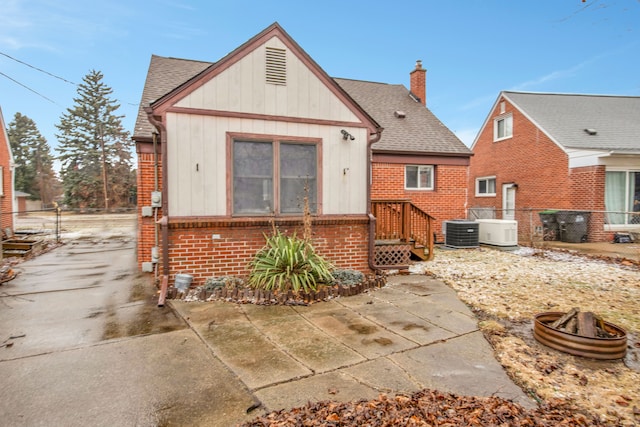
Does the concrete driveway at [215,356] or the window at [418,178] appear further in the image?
the window at [418,178]

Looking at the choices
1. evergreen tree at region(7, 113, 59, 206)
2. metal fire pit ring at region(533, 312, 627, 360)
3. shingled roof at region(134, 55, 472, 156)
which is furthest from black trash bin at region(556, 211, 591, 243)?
evergreen tree at region(7, 113, 59, 206)

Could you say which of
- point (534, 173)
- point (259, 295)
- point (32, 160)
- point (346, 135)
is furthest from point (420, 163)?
point (32, 160)

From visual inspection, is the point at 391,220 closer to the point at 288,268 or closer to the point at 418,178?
the point at 288,268

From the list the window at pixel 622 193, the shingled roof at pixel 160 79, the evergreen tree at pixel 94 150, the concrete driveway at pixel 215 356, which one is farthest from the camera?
the evergreen tree at pixel 94 150

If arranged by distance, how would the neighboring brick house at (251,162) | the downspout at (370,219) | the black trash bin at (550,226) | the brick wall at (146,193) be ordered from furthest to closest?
the black trash bin at (550,226) → the brick wall at (146,193) → the downspout at (370,219) → the neighboring brick house at (251,162)

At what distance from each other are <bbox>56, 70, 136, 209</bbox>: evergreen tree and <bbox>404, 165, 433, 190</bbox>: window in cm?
4058

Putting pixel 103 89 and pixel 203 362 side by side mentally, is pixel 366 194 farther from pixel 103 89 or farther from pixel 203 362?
pixel 103 89

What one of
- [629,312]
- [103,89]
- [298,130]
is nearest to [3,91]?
[298,130]

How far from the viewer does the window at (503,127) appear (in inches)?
653

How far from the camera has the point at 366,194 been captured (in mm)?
7031

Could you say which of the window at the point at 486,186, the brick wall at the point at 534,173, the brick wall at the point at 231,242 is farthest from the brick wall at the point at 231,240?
the window at the point at 486,186

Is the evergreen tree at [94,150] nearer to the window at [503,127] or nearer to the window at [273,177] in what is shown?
the window at [503,127]

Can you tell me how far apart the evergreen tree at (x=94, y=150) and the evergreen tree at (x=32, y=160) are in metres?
13.5

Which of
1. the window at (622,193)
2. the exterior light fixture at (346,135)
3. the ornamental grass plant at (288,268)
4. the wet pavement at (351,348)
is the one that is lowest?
the wet pavement at (351,348)
